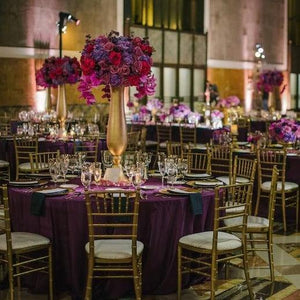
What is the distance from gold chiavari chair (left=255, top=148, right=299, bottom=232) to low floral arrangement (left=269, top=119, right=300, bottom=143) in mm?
283

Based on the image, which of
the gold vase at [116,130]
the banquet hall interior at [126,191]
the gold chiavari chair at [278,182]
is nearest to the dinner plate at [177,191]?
the banquet hall interior at [126,191]

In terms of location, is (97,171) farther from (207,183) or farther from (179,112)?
(179,112)

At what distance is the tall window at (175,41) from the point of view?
1691 cm

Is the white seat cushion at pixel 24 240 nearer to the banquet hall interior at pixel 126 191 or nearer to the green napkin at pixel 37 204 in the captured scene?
the banquet hall interior at pixel 126 191

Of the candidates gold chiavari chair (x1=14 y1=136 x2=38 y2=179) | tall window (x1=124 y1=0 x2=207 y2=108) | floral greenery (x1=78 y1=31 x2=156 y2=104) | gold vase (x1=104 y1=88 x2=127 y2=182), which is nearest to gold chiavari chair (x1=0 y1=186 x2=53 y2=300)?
gold vase (x1=104 y1=88 x2=127 y2=182)

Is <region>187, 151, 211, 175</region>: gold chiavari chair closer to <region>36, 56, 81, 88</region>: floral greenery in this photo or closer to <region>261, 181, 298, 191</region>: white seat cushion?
<region>261, 181, 298, 191</region>: white seat cushion

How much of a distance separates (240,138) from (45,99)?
4.78 meters

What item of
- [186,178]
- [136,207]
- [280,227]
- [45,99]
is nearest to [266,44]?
[45,99]

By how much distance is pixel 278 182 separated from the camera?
7.45 meters

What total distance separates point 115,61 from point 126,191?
3.90 ft

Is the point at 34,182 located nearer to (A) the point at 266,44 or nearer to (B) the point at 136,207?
(B) the point at 136,207

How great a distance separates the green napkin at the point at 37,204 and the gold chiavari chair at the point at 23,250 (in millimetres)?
168

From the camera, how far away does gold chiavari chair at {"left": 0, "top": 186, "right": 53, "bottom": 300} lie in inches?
175

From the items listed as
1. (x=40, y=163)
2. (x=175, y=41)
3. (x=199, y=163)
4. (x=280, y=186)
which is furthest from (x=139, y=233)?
(x=175, y=41)
